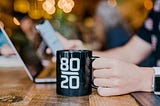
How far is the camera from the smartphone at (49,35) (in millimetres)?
1232

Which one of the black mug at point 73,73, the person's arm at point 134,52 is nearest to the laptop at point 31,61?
the black mug at point 73,73

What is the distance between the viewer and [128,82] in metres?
0.92

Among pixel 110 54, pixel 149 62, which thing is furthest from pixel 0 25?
pixel 149 62

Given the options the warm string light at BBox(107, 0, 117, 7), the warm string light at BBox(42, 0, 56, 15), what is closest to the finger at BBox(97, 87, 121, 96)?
the warm string light at BBox(42, 0, 56, 15)

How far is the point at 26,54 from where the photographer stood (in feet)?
3.69

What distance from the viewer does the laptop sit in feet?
3.52

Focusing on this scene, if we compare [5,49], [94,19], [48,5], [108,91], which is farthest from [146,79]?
[94,19]

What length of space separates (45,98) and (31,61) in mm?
308

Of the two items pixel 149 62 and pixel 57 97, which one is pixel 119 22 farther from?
pixel 57 97

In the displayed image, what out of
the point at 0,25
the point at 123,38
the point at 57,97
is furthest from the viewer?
the point at 123,38

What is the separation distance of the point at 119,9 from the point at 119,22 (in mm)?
158

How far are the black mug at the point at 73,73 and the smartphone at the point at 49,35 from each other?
1.09 ft

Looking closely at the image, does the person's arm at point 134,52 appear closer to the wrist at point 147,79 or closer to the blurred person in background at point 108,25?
the wrist at point 147,79

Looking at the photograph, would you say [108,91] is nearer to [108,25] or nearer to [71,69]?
[71,69]
